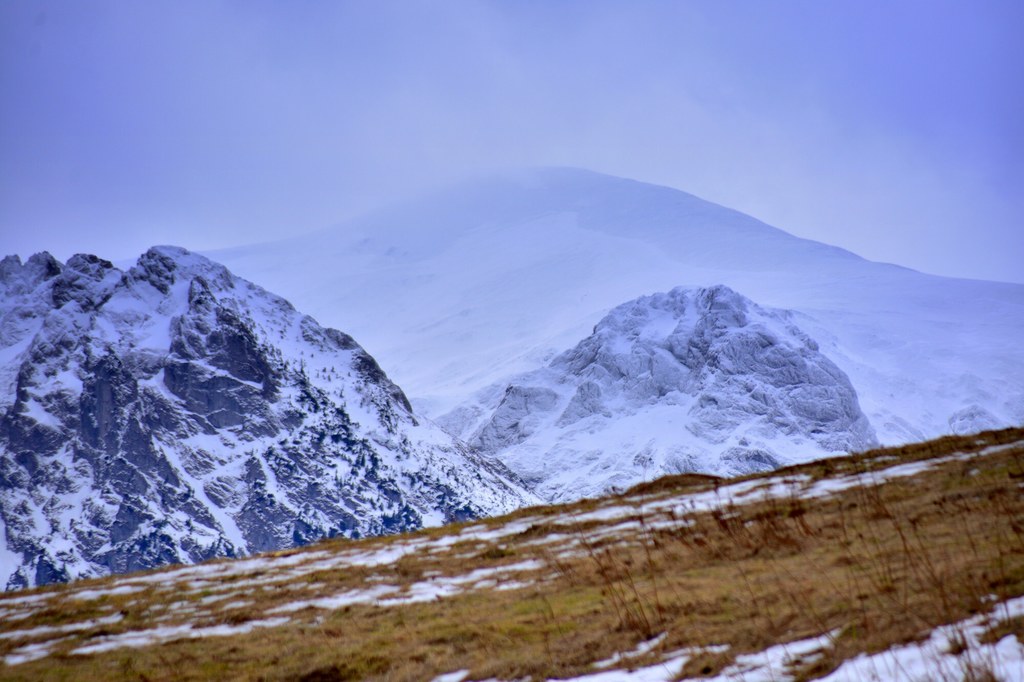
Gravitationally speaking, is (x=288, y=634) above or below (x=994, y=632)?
above

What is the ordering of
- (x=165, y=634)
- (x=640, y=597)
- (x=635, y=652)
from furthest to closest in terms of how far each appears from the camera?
(x=165, y=634) < (x=640, y=597) < (x=635, y=652)

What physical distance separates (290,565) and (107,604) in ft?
15.9

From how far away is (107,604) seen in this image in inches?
882

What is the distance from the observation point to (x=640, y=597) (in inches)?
599

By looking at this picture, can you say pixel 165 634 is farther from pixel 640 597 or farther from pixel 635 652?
pixel 635 652

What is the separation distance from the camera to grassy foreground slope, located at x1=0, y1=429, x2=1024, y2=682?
11.2 m

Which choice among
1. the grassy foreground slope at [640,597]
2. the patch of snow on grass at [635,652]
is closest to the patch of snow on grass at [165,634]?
the grassy foreground slope at [640,597]

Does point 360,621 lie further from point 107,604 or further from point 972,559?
point 972,559

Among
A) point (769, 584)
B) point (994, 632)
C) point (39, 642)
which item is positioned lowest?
point (994, 632)

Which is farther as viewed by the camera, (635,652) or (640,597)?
(640,597)

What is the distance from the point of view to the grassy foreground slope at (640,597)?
1116cm

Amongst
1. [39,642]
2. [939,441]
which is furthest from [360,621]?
[939,441]

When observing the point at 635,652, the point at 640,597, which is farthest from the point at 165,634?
the point at 635,652

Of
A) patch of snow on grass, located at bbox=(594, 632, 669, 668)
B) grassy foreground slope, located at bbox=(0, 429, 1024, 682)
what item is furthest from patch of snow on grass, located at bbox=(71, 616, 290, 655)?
patch of snow on grass, located at bbox=(594, 632, 669, 668)
